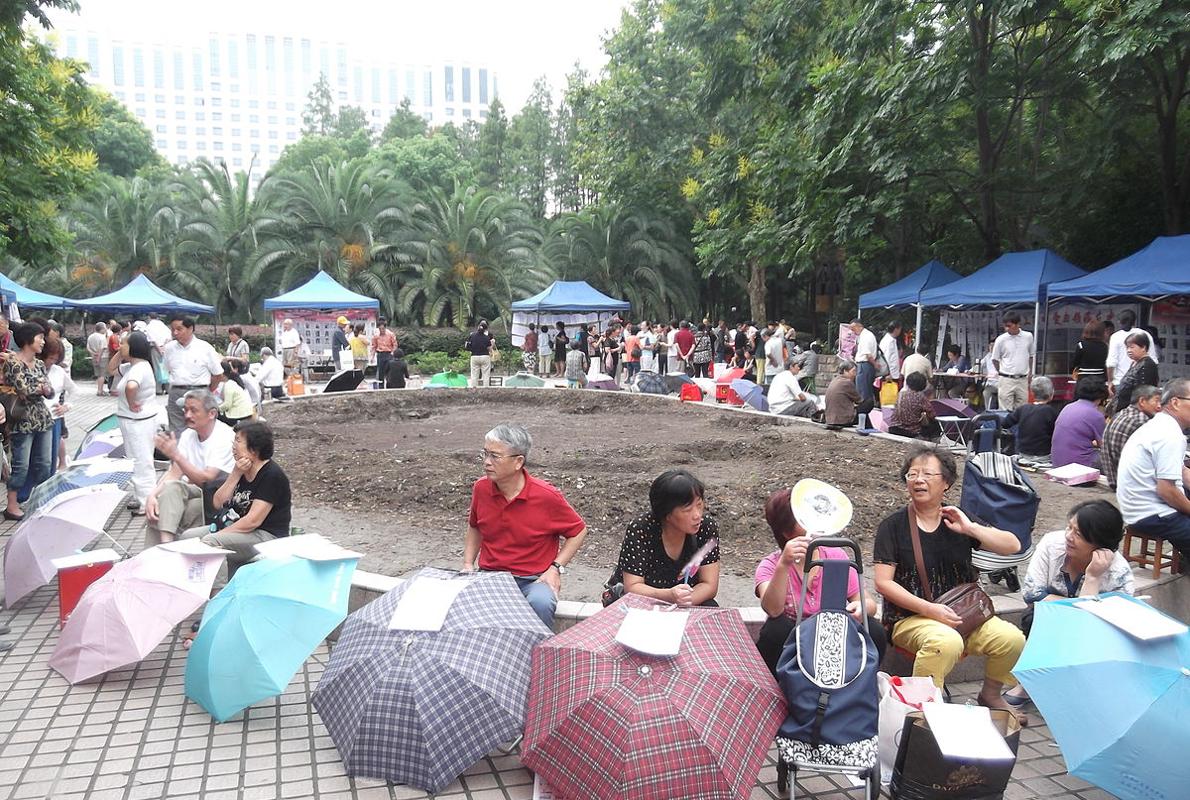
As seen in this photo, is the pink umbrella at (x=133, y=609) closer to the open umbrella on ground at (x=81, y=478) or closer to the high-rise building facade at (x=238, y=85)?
the open umbrella on ground at (x=81, y=478)

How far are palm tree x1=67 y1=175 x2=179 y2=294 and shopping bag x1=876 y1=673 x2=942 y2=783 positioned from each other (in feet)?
104

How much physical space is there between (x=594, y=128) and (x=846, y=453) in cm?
2306

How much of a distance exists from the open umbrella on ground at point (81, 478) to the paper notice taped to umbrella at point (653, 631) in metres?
4.38

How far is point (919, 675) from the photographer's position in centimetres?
382

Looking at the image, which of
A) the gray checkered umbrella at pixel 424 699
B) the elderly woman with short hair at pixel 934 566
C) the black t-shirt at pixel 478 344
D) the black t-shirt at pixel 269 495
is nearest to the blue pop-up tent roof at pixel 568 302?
the black t-shirt at pixel 478 344

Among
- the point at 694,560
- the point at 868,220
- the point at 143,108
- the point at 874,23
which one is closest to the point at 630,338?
the point at 868,220

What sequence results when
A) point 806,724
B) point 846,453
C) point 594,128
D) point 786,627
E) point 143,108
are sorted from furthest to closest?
point 143,108 → point 594,128 → point 846,453 → point 786,627 → point 806,724

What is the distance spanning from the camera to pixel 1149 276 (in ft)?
43.5

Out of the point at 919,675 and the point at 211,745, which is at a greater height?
the point at 919,675

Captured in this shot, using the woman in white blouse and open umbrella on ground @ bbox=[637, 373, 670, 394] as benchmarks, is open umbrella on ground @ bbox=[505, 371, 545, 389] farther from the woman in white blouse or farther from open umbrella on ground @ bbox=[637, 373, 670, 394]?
the woman in white blouse

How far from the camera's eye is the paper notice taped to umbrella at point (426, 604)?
3.61 metres

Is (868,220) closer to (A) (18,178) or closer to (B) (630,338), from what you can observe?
(B) (630,338)

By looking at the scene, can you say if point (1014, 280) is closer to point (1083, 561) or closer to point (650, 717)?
point (1083, 561)

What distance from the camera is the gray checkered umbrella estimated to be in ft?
11.2
